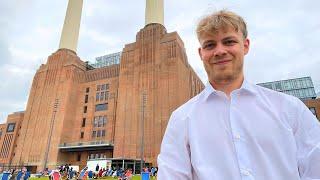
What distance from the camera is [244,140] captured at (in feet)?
5.44

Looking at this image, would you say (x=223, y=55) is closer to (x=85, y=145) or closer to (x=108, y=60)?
(x=85, y=145)

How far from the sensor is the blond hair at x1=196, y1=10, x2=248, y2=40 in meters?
1.93

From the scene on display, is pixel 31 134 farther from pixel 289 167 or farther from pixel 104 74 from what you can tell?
pixel 289 167

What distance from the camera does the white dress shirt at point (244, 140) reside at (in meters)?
1.58

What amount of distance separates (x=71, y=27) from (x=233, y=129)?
8705cm

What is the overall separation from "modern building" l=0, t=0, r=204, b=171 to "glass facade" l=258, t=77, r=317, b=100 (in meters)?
30.5

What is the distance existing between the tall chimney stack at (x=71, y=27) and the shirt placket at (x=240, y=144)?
8222 centimetres

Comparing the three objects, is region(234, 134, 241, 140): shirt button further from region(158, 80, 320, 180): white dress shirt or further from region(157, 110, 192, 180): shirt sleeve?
region(157, 110, 192, 180): shirt sleeve

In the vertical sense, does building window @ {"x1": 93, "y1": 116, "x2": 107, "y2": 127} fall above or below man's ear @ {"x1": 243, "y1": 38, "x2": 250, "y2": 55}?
above

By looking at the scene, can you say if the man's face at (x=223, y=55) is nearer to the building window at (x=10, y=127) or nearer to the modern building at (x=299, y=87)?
the modern building at (x=299, y=87)

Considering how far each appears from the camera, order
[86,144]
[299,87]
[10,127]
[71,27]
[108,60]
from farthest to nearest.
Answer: [108,60]
[299,87]
[10,127]
[71,27]
[86,144]

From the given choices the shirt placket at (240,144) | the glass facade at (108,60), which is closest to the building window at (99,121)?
the glass facade at (108,60)

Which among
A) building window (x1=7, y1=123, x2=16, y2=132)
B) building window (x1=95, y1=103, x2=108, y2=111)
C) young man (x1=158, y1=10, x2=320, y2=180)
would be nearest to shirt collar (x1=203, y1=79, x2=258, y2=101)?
young man (x1=158, y1=10, x2=320, y2=180)

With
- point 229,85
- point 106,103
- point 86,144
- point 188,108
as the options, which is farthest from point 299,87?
point 188,108
